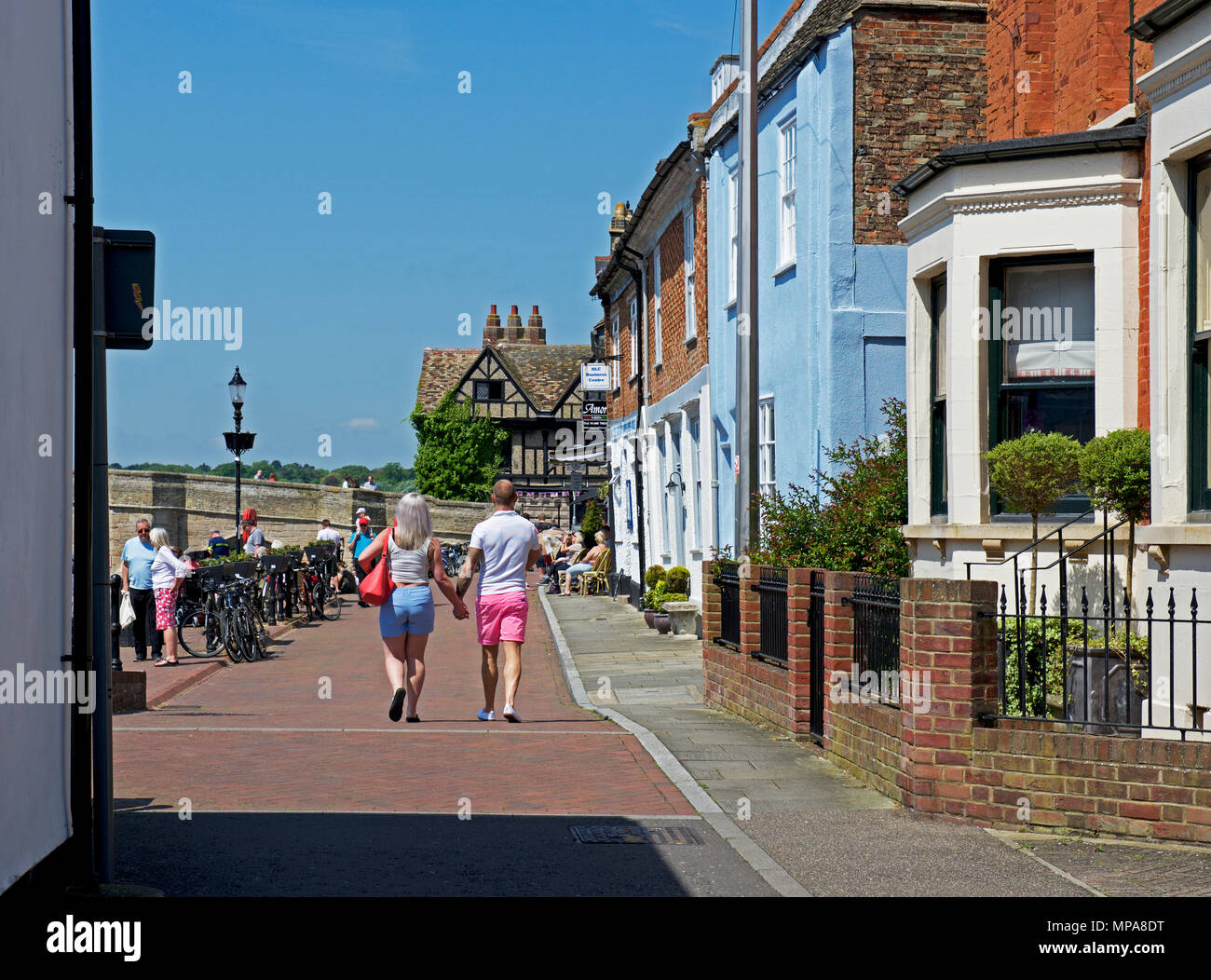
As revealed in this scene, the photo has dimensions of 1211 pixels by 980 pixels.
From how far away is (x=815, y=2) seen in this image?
55.5 feet

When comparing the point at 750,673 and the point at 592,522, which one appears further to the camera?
the point at 592,522

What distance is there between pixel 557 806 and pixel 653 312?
2094 cm

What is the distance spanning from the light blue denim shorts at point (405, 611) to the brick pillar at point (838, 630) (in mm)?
3272

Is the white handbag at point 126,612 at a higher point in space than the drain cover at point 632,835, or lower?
higher

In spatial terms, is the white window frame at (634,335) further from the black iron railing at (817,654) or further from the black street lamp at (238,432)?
the black iron railing at (817,654)

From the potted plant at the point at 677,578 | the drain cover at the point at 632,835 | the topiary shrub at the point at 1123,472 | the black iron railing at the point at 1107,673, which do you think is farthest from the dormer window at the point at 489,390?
the drain cover at the point at 632,835

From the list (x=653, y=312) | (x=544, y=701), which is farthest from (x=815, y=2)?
(x=653, y=312)

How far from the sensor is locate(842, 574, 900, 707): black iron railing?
28.7 feet

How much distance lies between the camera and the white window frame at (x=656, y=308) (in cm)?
2731

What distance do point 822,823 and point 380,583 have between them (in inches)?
188

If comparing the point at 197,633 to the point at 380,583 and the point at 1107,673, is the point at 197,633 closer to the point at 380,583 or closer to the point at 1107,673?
the point at 380,583

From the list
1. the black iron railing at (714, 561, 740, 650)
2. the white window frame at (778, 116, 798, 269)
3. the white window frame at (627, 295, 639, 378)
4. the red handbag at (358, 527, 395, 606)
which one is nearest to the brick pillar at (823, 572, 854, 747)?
the black iron railing at (714, 561, 740, 650)

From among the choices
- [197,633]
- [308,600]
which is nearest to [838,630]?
[197,633]

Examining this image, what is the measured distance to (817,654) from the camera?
10.4 m
